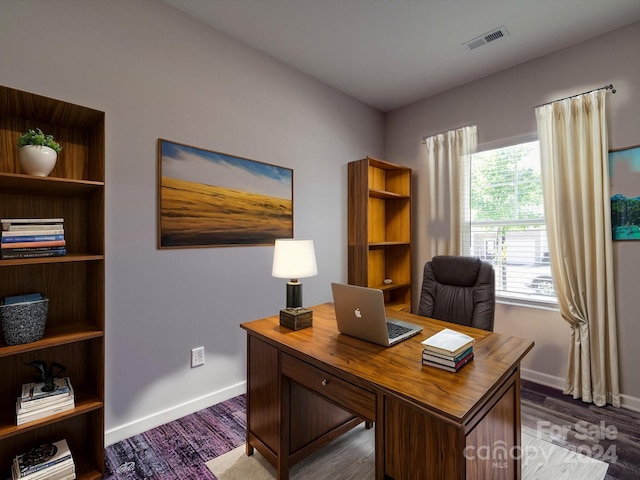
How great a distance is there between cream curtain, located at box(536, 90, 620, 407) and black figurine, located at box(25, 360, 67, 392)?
337cm

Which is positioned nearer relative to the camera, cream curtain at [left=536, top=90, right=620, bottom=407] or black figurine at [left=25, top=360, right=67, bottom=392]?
black figurine at [left=25, top=360, right=67, bottom=392]

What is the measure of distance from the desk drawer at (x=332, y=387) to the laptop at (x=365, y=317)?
279 millimetres

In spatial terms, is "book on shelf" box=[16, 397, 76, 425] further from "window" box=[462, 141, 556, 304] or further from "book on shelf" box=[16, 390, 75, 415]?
"window" box=[462, 141, 556, 304]

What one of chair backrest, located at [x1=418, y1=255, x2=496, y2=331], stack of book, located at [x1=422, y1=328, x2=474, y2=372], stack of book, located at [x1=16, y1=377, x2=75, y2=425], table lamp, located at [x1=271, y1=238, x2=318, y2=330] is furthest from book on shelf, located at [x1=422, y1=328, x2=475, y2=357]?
stack of book, located at [x1=16, y1=377, x2=75, y2=425]

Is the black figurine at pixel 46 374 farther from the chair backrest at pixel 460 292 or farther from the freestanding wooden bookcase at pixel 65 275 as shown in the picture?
the chair backrest at pixel 460 292

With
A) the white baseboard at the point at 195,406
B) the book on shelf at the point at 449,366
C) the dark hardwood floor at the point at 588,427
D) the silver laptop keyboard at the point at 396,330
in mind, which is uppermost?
the silver laptop keyboard at the point at 396,330

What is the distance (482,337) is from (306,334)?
0.87 m

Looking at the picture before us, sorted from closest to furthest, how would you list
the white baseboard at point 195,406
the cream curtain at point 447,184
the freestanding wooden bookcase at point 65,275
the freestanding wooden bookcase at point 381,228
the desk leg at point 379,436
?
1. the desk leg at point 379,436
2. the freestanding wooden bookcase at point 65,275
3. the white baseboard at point 195,406
4. the cream curtain at point 447,184
5. the freestanding wooden bookcase at point 381,228

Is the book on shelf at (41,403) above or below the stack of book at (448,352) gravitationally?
below

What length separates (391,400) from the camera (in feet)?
3.56

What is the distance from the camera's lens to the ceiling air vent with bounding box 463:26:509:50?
2383mm

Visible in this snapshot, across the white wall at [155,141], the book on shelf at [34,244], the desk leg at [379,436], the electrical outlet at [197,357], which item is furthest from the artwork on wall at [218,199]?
the desk leg at [379,436]

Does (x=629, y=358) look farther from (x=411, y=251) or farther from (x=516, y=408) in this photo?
(x=411, y=251)

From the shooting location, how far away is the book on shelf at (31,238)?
4.59 ft
